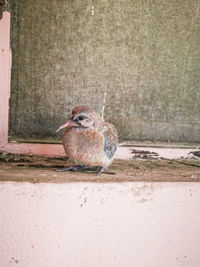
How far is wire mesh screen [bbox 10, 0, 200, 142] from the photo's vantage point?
87 cm

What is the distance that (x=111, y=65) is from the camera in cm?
93

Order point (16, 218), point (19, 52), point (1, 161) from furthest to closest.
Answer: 1. point (19, 52)
2. point (1, 161)
3. point (16, 218)

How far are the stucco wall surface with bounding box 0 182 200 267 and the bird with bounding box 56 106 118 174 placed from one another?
0.28 ft

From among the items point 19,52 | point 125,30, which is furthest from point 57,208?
point 125,30

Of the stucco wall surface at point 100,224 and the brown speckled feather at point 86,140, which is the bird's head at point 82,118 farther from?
the stucco wall surface at point 100,224

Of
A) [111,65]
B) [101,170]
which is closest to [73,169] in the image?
[101,170]

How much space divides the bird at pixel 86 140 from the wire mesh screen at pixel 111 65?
23cm

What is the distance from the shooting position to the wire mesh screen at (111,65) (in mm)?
871

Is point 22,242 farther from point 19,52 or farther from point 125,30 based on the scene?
point 125,30

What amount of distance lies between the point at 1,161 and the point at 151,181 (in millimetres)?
474

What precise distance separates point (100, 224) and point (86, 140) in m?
0.24

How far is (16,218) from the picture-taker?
0.60 metres

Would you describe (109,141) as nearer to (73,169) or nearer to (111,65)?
(73,169)

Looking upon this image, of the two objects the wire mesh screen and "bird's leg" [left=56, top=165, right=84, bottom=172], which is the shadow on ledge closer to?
"bird's leg" [left=56, top=165, right=84, bottom=172]
